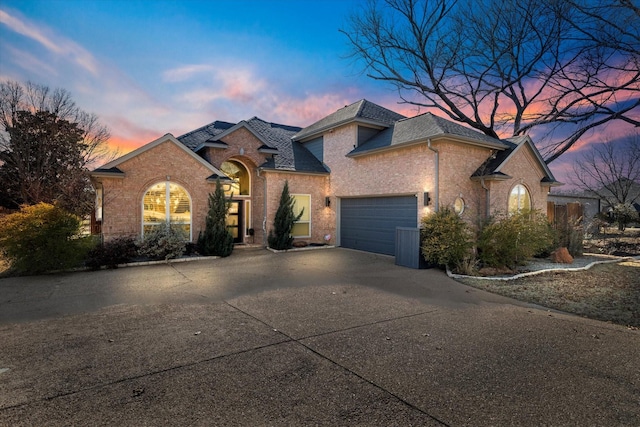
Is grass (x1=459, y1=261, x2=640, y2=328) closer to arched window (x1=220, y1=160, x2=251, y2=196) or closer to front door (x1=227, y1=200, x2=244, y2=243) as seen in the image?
front door (x1=227, y1=200, x2=244, y2=243)

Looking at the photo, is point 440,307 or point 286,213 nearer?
point 440,307

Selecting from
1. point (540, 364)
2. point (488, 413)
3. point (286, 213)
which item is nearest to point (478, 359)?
point (540, 364)

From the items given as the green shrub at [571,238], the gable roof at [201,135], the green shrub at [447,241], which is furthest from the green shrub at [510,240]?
the gable roof at [201,135]

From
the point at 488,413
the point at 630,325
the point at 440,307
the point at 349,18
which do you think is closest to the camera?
the point at 488,413

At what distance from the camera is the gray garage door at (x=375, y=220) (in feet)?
42.6

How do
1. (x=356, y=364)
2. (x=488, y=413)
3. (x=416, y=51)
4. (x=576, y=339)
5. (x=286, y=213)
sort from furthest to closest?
(x=416, y=51) → (x=286, y=213) → (x=576, y=339) → (x=356, y=364) → (x=488, y=413)

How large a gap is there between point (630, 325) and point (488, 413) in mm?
4720

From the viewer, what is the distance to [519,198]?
13914mm

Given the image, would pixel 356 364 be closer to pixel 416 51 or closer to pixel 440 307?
pixel 440 307

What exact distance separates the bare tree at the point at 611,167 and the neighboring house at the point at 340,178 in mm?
14393

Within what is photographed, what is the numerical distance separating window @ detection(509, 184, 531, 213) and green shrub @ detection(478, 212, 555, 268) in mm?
3145

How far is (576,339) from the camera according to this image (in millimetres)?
4941

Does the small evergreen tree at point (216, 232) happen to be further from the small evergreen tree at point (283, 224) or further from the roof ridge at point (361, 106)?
the roof ridge at point (361, 106)

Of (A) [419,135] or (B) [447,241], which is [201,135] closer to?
(A) [419,135]
